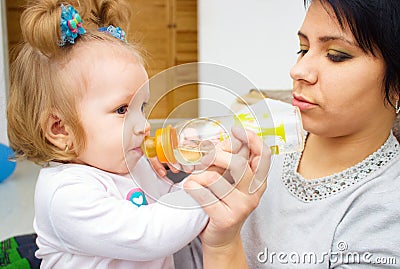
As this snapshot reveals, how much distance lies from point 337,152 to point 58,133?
1.73ft

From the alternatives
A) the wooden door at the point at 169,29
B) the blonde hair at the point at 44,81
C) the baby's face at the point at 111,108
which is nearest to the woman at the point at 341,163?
the baby's face at the point at 111,108

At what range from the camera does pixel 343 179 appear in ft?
3.10

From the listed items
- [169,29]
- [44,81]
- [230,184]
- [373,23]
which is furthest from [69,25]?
[169,29]

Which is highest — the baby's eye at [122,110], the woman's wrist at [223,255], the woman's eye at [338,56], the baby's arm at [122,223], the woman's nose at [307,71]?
the woman's eye at [338,56]

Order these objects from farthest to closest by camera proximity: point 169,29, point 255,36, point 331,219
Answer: point 169,29 → point 255,36 → point 331,219

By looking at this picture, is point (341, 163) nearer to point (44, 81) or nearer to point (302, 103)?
point (302, 103)

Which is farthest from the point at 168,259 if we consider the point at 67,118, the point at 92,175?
the point at 67,118

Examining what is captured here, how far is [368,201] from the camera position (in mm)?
872

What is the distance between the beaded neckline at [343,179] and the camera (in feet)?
3.07

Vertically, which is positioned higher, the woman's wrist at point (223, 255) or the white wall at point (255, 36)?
the white wall at point (255, 36)

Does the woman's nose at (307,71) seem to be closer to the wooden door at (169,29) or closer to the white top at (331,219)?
the white top at (331,219)

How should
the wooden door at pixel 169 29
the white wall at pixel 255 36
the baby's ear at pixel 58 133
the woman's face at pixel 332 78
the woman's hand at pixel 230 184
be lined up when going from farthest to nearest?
1. the wooden door at pixel 169 29
2. the white wall at pixel 255 36
3. the baby's ear at pixel 58 133
4. the woman's face at pixel 332 78
5. the woman's hand at pixel 230 184

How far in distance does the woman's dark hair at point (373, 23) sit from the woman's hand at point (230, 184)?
0.25 meters

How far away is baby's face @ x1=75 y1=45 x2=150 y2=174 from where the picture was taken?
0.94m
